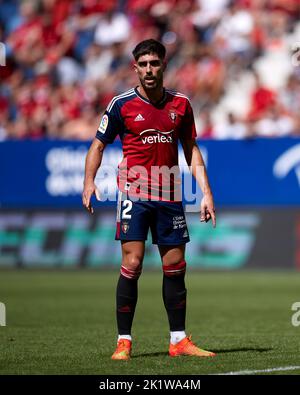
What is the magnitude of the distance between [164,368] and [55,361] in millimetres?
925

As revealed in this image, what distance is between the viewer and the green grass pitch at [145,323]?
7.42m

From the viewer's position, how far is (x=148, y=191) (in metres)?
8.05

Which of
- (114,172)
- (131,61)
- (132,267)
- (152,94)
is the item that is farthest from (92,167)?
(131,61)

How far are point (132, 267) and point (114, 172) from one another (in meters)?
9.71

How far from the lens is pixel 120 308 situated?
7945 millimetres

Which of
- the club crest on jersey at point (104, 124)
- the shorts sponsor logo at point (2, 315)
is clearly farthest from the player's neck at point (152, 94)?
the shorts sponsor logo at point (2, 315)

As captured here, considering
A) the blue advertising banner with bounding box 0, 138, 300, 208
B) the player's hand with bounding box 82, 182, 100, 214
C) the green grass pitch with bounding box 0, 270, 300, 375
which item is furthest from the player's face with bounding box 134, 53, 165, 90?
the blue advertising banner with bounding box 0, 138, 300, 208

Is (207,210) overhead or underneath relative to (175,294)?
overhead

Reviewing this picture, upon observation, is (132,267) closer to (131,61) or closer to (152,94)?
(152,94)

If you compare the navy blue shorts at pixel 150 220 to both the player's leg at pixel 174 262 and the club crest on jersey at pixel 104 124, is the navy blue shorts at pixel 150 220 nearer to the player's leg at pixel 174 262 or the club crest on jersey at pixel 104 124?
the player's leg at pixel 174 262

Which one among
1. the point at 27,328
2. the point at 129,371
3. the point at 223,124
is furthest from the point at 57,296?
the point at 129,371

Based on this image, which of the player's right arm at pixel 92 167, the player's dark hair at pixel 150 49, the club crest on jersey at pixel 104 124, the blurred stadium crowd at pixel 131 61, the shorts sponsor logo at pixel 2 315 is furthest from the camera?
the blurred stadium crowd at pixel 131 61

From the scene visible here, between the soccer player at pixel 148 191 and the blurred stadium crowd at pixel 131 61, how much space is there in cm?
1003

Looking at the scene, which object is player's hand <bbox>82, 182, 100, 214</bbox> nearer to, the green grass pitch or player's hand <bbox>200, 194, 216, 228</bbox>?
player's hand <bbox>200, 194, 216, 228</bbox>
